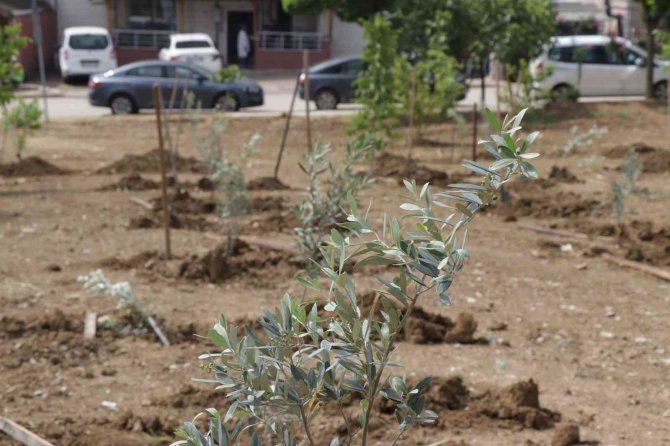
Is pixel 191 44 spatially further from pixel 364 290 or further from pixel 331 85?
pixel 364 290

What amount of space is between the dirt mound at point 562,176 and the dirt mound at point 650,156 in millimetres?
1293

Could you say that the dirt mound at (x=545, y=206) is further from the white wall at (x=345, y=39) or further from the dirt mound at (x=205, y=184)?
the white wall at (x=345, y=39)

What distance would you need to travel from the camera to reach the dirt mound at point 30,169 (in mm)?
15117

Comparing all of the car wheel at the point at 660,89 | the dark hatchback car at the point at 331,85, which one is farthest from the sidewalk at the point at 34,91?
the car wheel at the point at 660,89

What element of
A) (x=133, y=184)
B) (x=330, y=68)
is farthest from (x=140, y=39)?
(x=133, y=184)

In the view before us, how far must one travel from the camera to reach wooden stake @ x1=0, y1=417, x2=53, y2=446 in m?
5.34

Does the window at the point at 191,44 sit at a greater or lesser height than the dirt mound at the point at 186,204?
lesser

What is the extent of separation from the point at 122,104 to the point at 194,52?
11421 millimetres

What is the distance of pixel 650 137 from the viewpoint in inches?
765

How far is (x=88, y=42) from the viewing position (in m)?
38.0

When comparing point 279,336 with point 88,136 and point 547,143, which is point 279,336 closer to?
point 547,143

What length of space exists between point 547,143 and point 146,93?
37.5 ft

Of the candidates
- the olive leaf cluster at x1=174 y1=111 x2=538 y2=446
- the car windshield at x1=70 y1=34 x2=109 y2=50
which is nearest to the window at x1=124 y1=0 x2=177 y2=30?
the car windshield at x1=70 y1=34 x2=109 y2=50

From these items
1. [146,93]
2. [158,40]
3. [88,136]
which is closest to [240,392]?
[88,136]
